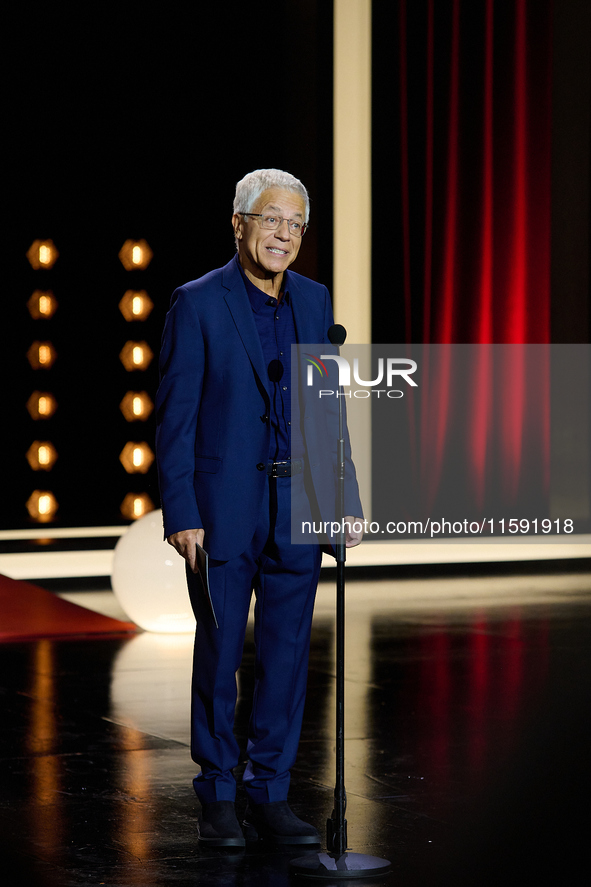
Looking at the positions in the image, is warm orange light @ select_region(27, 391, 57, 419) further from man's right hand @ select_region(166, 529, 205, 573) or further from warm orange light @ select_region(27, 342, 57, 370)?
man's right hand @ select_region(166, 529, 205, 573)

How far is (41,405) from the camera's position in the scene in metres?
8.12

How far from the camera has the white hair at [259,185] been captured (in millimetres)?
2443

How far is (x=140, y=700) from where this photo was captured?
385 centimetres

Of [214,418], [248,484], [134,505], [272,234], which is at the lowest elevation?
[134,505]

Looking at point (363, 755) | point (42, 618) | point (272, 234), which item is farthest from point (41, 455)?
point (272, 234)

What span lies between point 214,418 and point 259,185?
437 millimetres

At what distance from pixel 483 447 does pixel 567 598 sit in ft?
7.67

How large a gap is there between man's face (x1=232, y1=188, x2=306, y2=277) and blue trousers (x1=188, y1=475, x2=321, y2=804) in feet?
1.34

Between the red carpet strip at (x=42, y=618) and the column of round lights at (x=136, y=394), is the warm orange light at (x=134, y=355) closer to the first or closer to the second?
the column of round lights at (x=136, y=394)

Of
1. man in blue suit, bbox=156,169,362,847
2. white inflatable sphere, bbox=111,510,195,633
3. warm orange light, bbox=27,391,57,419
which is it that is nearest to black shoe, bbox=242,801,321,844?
man in blue suit, bbox=156,169,362,847

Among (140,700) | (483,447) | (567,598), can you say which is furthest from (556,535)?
(140,700)

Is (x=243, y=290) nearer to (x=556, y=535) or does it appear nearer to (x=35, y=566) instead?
(x=35, y=566)

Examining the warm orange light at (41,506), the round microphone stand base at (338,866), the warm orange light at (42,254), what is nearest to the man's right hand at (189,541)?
the round microphone stand base at (338,866)

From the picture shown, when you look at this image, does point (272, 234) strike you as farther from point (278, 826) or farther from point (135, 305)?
point (135, 305)
